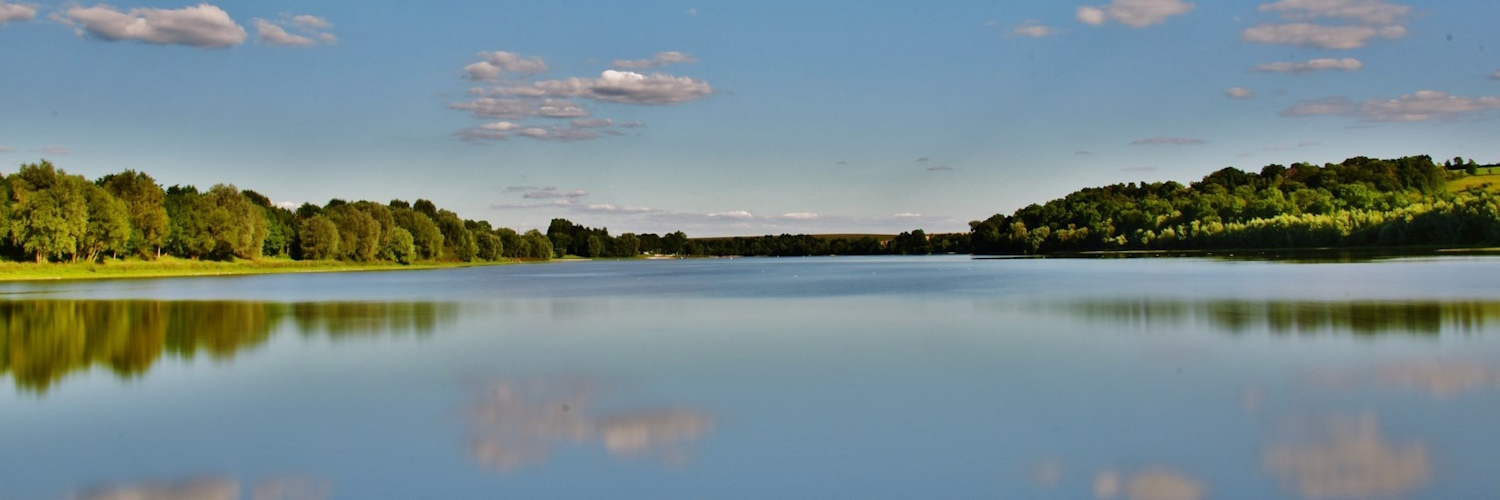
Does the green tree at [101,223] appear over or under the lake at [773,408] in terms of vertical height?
over

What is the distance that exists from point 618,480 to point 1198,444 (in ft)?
16.1

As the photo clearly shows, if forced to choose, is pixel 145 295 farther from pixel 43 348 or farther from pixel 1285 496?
pixel 1285 496

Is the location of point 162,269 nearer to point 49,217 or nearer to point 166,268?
point 166,268

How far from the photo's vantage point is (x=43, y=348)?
767 inches

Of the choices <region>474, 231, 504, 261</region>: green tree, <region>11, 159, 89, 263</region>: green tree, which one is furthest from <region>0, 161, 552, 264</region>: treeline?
<region>474, 231, 504, 261</region>: green tree

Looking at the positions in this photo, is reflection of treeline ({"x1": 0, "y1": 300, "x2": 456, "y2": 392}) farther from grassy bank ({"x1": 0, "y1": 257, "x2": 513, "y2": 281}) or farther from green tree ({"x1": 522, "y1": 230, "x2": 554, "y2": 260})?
green tree ({"x1": 522, "y1": 230, "x2": 554, "y2": 260})

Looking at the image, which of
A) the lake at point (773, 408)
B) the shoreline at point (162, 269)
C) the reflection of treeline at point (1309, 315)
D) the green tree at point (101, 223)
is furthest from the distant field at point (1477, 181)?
the green tree at point (101, 223)

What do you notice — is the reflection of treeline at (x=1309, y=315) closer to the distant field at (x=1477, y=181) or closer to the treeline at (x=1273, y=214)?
the treeline at (x=1273, y=214)

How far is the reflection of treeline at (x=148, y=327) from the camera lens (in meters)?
17.3

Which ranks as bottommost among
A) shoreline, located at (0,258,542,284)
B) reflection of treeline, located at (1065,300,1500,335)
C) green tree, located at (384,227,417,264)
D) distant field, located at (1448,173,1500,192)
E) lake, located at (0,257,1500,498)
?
lake, located at (0,257,1500,498)

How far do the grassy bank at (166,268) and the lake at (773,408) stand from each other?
147 ft

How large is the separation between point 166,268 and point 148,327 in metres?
55.6

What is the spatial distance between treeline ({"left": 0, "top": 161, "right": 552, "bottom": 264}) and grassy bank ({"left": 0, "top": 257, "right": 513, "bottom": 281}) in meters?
0.89

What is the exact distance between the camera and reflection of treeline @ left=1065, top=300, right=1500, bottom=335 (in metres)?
20.0
